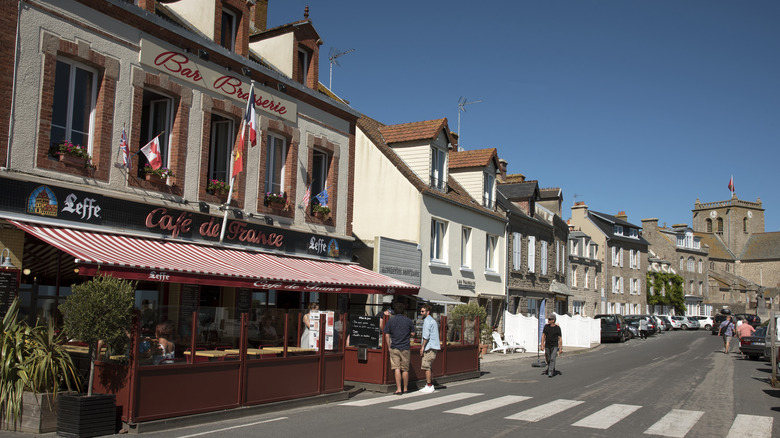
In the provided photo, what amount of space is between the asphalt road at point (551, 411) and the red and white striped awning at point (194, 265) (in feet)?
8.97

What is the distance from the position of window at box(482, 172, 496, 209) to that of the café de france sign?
13525 mm

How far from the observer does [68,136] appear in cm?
1195

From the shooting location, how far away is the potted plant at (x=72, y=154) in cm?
1145

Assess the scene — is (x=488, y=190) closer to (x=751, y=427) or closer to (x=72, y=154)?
(x=751, y=427)

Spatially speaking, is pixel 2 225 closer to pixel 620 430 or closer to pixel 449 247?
pixel 620 430

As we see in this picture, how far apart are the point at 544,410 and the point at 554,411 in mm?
173

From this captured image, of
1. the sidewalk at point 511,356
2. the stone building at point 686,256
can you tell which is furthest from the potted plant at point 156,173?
the stone building at point 686,256

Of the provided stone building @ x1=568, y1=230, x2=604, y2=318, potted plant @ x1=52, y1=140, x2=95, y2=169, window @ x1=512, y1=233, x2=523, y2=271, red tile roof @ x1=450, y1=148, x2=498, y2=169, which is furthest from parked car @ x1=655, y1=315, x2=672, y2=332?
potted plant @ x1=52, y1=140, x2=95, y2=169

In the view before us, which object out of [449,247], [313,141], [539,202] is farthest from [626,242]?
[313,141]

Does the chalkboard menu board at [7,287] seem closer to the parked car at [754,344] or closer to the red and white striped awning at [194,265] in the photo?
the red and white striped awning at [194,265]

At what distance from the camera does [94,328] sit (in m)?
8.62

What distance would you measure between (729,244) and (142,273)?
4274 inches

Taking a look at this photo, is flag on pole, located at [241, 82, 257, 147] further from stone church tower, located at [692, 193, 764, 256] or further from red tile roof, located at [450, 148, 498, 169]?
stone church tower, located at [692, 193, 764, 256]

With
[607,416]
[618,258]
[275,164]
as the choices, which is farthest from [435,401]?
[618,258]
